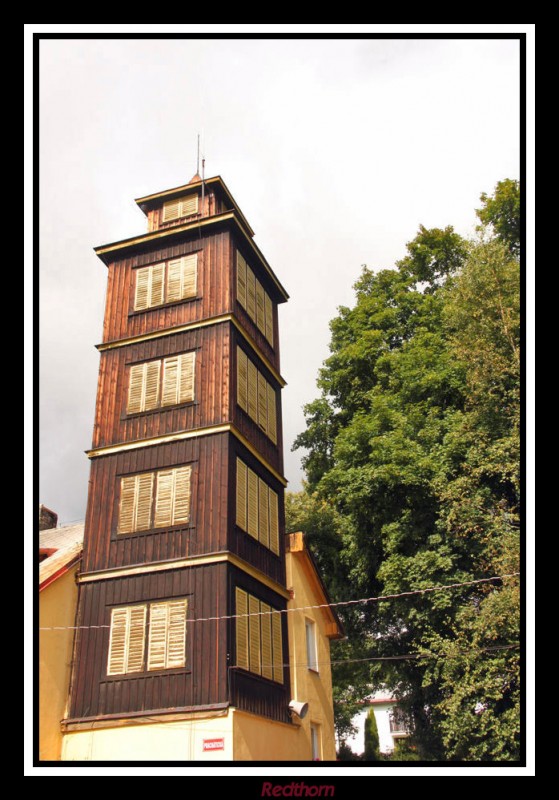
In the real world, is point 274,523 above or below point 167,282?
below

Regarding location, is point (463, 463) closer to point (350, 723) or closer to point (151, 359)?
point (151, 359)

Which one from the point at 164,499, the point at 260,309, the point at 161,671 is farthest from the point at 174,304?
the point at 161,671

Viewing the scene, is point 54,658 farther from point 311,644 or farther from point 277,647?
point 311,644

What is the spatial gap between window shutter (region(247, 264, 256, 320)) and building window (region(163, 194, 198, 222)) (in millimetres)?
2942

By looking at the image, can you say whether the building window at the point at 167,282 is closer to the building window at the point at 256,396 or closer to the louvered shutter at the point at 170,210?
the louvered shutter at the point at 170,210

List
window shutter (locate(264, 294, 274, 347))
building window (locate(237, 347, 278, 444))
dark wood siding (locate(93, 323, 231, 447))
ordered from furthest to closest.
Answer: window shutter (locate(264, 294, 274, 347))
building window (locate(237, 347, 278, 444))
dark wood siding (locate(93, 323, 231, 447))

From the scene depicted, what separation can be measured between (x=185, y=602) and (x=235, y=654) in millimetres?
1797

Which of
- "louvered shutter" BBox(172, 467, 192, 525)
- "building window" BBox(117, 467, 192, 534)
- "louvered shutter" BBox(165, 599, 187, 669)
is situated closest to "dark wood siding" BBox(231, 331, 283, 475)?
"louvered shutter" BBox(172, 467, 192, 525)

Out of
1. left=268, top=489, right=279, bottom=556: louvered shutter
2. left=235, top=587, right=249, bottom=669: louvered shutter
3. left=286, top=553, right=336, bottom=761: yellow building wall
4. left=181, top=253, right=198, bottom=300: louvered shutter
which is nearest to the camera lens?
left=235, top=587, right=249, bottom=669: louvered shutter

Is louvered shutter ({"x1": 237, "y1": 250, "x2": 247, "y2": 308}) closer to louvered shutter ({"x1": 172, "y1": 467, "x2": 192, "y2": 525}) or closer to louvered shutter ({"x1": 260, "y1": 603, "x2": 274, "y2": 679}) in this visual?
louvered shutter ({"x1": 172, "y1": 467, "x2": 192, "y2": 525})

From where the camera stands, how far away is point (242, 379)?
2262 cm

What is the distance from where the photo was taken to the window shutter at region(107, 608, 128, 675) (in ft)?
61.7

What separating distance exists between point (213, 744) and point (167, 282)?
13.7 metres

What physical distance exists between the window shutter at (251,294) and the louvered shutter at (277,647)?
9.60 metres
